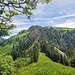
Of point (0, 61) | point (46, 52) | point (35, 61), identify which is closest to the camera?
point (0, 61)

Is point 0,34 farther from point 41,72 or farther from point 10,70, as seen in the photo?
point 10,70

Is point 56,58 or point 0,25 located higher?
point 0,25

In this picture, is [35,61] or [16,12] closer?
[16,12]

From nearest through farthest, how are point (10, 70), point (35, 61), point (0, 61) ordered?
point (0, 61) < point (10, 70) < point (35, 61)

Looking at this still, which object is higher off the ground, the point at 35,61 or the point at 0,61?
the point at 0,61

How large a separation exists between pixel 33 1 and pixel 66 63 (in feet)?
517

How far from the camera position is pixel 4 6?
1998 centimetres

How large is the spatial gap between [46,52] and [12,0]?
6843 inches

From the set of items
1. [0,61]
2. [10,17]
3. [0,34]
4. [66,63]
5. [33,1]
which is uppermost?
[33,1]

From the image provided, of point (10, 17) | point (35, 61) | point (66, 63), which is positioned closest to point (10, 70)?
point (10, 17)

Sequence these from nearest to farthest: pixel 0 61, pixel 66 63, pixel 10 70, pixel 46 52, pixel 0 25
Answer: pixel 0 25, pixel 0 61, pixel 10 70, pixel 66 63, pixel 46 52

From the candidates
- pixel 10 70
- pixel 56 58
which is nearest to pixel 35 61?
pixel 56 58

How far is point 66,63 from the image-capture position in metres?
174

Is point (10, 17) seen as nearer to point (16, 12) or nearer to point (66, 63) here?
point (16, 12)
